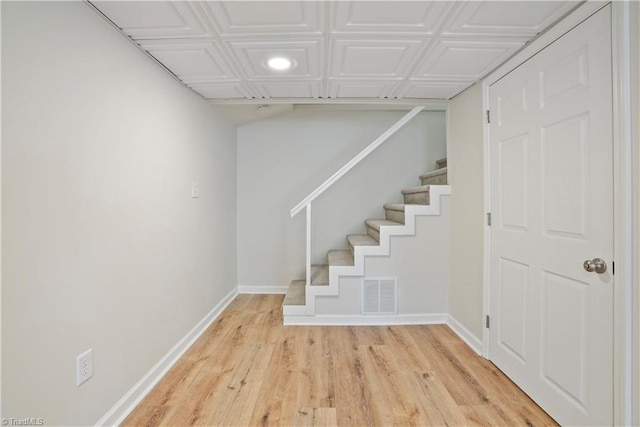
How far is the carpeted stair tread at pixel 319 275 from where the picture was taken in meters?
2.73

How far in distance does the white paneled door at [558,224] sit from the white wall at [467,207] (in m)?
0.21

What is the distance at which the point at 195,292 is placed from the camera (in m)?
2.33

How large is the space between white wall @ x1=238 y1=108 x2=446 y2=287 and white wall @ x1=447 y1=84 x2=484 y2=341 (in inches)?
33.8

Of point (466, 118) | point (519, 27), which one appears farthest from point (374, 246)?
point (519, 27)

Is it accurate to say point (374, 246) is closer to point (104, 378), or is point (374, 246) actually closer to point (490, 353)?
point (490, 353)

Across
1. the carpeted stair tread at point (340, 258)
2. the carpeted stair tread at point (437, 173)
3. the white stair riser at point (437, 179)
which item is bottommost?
the carpeted stair tread at point (340, 258)

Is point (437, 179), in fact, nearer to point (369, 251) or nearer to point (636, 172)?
point (369, 251)

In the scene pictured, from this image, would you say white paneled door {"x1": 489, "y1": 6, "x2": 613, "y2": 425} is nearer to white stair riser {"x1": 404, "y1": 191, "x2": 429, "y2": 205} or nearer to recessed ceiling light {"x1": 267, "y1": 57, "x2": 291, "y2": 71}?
white stair riser {"x1": 404, "y1": 191, "x2": 429, "y2": 205}

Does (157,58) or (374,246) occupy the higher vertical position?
(157,58)

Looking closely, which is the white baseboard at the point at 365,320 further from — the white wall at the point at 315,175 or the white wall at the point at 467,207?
the white wall at the point at 315,175

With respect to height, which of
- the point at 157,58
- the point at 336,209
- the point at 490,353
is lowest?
the point at 490,353

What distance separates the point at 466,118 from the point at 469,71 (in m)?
0.44

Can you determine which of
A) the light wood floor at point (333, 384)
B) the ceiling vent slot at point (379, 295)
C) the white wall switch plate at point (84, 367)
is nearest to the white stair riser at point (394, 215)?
the ceiling vent slot at point (379, 295)

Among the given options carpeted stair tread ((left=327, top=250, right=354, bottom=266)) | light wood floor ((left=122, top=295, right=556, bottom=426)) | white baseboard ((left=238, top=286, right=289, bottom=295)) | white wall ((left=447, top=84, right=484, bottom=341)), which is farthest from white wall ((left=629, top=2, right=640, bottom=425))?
white baseboard ((left=238, top=286, right=289, bottom=295))
